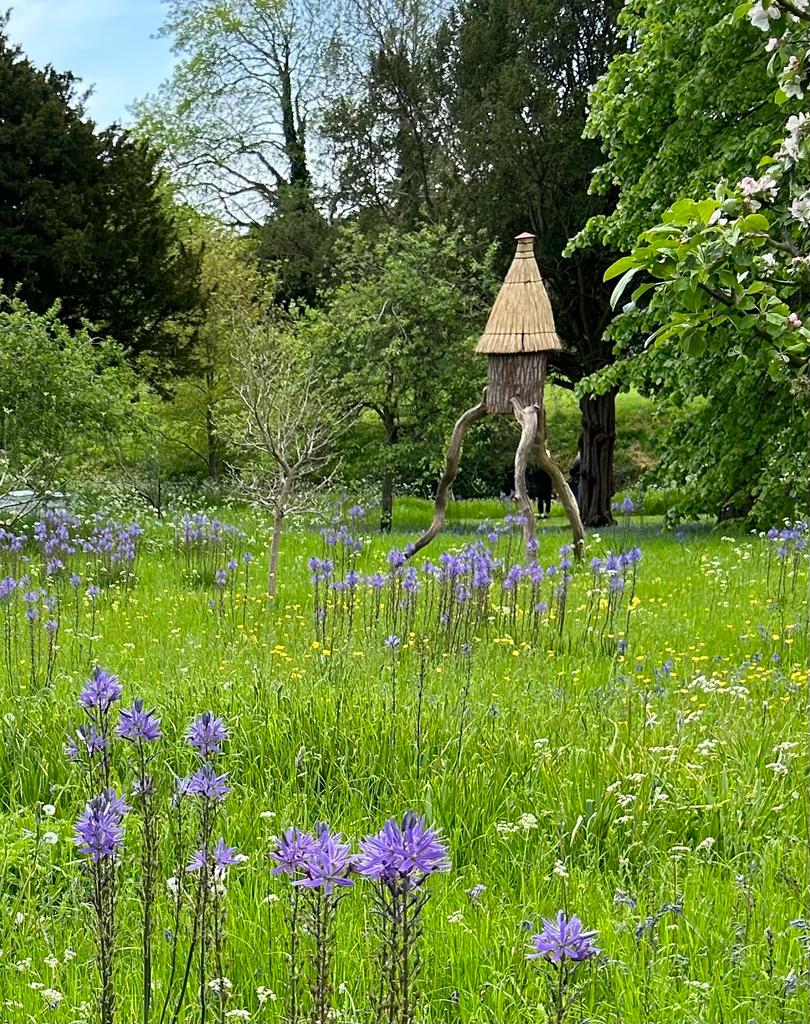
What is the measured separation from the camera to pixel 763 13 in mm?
2623

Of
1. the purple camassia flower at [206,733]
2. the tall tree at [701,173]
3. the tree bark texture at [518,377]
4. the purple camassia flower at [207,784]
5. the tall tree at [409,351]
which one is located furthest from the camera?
the tall tree at [409,351]

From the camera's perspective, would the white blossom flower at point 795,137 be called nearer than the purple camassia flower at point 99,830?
No

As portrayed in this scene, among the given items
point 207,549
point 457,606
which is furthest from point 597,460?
point 457,606

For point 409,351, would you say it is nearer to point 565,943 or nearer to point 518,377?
point 518,377

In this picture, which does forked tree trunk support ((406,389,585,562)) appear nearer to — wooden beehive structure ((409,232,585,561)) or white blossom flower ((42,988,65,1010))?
wooden beehive structure ((409,232,585,561))

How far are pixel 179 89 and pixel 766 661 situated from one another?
120 feet

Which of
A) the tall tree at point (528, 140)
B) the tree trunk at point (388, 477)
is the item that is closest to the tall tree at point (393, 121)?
the tall tree at point (528, 140)

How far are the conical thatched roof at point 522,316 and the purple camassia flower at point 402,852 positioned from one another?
8529 mm

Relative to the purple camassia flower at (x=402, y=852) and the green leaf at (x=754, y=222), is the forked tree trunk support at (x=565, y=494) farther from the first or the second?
the purple camassia flower at (x=402, y=852)

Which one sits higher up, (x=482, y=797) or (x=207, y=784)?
(x=207, y=784)

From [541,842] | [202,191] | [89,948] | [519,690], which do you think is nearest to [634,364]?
[519,690]

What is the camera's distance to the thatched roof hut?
31.7 ft

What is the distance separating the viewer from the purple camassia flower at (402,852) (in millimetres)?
1374

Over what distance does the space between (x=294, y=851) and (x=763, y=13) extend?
243 cm
